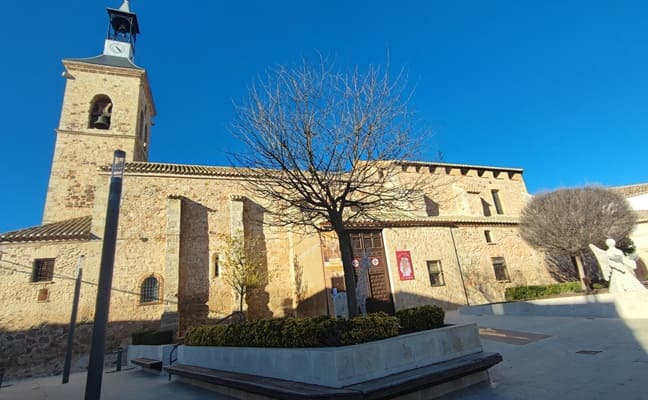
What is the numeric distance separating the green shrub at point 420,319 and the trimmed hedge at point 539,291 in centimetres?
1177

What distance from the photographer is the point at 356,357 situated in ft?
12.3

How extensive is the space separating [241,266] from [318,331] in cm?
1206

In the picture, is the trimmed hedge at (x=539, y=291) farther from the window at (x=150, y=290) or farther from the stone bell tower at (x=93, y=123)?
the stone bell tower at (x=93, y=123)

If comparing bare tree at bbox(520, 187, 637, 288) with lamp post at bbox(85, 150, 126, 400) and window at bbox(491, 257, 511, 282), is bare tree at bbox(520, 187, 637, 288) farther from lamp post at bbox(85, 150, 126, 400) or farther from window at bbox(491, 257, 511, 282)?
lamp post at bbox(85, 150, 126, 400)

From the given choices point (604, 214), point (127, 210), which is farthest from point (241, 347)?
point (604, 214)

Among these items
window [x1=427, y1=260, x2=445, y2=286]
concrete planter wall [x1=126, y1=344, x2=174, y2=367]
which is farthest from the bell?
window [x1=427, y1=260, x2=445, y2=286]

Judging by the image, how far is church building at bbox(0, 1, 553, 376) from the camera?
13.3 metres

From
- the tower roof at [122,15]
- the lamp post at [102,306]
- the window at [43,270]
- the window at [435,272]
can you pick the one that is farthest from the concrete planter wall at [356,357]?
the tower roof at [122,15]

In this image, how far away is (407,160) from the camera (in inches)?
295

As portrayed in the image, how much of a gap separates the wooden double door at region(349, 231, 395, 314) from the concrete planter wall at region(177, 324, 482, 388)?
28.8ft

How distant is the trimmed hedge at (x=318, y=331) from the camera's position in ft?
13.4

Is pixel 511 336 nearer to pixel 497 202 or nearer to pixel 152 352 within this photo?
pixel 152 352

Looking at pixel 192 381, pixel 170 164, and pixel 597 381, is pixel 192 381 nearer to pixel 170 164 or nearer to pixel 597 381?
pixel 597 381

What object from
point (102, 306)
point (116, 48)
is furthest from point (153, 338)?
point (116, 48)
